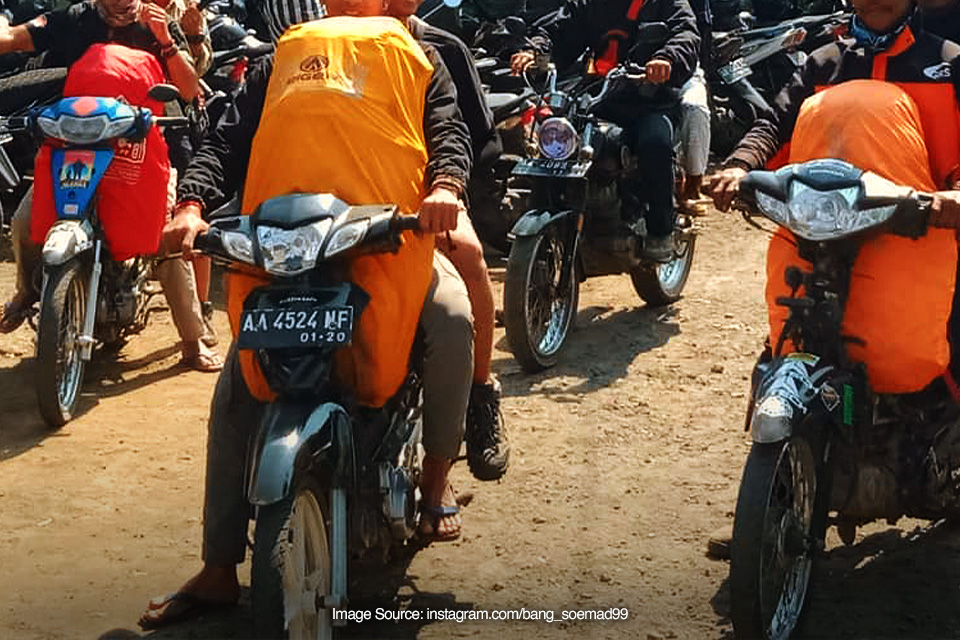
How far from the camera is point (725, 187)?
14.8 ft

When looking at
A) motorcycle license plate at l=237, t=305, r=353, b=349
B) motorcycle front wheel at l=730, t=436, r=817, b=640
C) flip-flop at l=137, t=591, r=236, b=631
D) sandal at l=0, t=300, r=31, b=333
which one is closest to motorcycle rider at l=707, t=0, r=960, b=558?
motorcycle front wheel at l=730, t=436, r=817, b=640

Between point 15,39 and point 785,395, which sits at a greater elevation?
point 15,39

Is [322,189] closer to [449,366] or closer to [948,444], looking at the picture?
[449,366]

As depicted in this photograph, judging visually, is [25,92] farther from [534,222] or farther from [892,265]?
[892,265]

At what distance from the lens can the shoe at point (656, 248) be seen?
7.76m

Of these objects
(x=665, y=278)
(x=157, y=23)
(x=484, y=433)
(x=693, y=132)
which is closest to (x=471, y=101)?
(x=484, y=433)

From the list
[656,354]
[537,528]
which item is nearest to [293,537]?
[537,528]

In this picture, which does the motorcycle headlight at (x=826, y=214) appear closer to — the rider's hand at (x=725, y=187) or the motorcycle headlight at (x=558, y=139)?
the rider's hand at (x=725, y=187)

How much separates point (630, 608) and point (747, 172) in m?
1.35

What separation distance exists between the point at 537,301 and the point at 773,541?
11.0ft

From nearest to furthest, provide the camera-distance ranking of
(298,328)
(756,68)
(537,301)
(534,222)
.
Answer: (298,328) → (534,222) → (537,301) → (756,68)

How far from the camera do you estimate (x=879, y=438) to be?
4.43 m

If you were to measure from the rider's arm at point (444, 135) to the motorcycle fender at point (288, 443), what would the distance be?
2.43 feet

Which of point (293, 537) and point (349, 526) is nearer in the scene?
point (293, 537)
